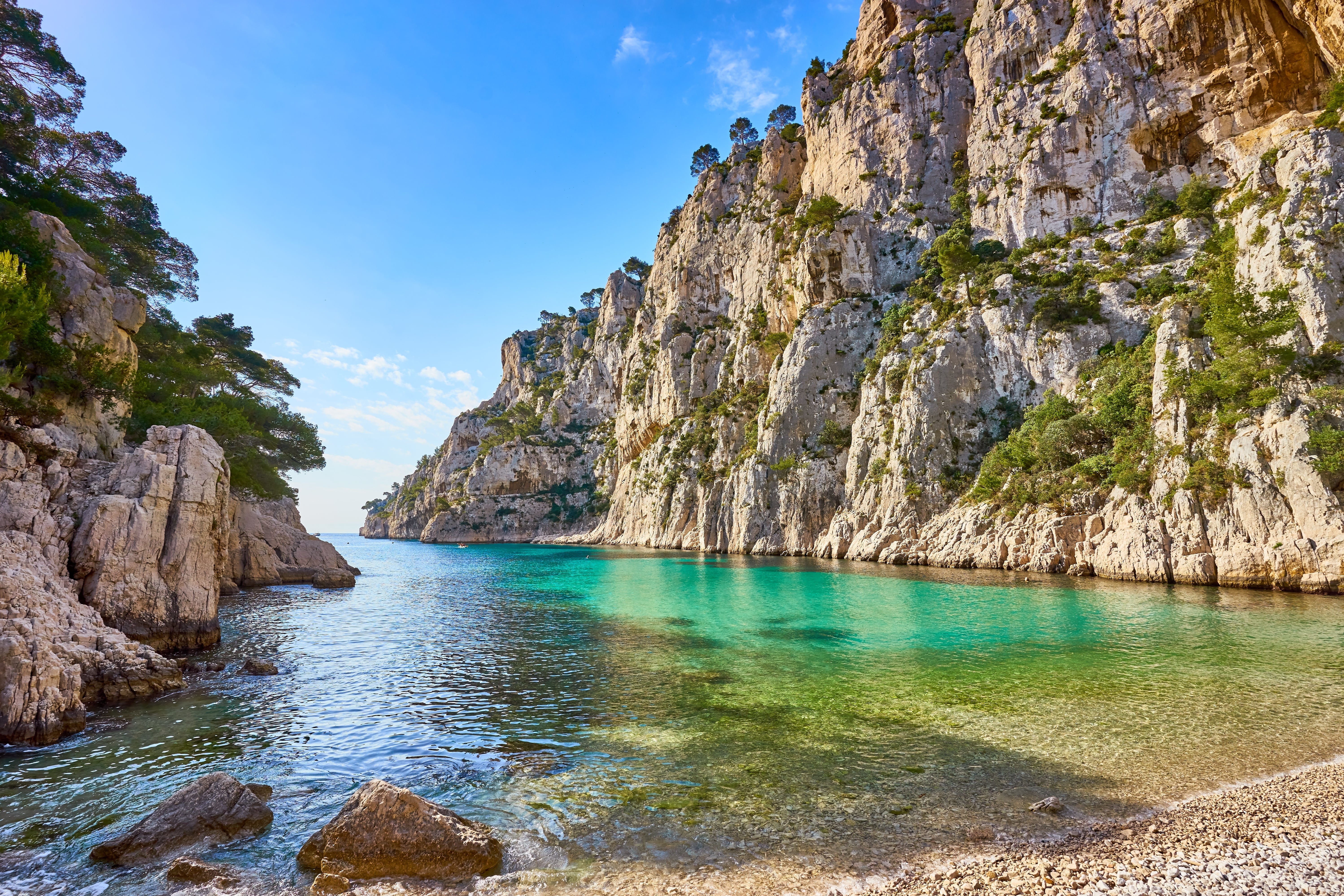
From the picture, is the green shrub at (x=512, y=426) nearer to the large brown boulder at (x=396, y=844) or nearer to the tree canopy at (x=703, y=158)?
the tree canopy at (x=703, y=158)

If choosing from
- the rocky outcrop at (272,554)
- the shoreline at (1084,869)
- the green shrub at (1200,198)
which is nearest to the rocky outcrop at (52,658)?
the shoreline at (1084,869)

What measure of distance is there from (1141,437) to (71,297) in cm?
4747

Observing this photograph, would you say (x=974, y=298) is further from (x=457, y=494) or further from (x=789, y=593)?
(x=457, y=494)

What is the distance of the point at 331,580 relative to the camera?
38844 millimetres

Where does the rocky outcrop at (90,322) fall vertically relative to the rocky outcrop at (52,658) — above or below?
above

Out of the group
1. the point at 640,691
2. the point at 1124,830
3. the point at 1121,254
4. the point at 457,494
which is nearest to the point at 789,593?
the point at 640,691

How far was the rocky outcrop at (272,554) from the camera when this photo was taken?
34156 mm

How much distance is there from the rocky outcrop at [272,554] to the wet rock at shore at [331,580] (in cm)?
3

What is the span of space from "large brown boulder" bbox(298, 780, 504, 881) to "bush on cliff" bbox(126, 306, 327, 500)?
76.9ft

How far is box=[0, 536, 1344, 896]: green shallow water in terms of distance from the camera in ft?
23.3

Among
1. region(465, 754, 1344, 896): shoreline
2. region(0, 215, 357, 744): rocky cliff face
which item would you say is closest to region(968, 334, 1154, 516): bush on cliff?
region(465, 754, 1344, 896): shoreline

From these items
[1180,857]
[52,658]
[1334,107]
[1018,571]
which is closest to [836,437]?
[1018,571]

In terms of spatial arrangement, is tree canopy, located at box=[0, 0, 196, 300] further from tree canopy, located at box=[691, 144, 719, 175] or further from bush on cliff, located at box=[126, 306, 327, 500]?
tree canopy, located at box=[691, 144, 719, 175]

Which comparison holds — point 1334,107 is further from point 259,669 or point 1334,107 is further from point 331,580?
point 331,580
